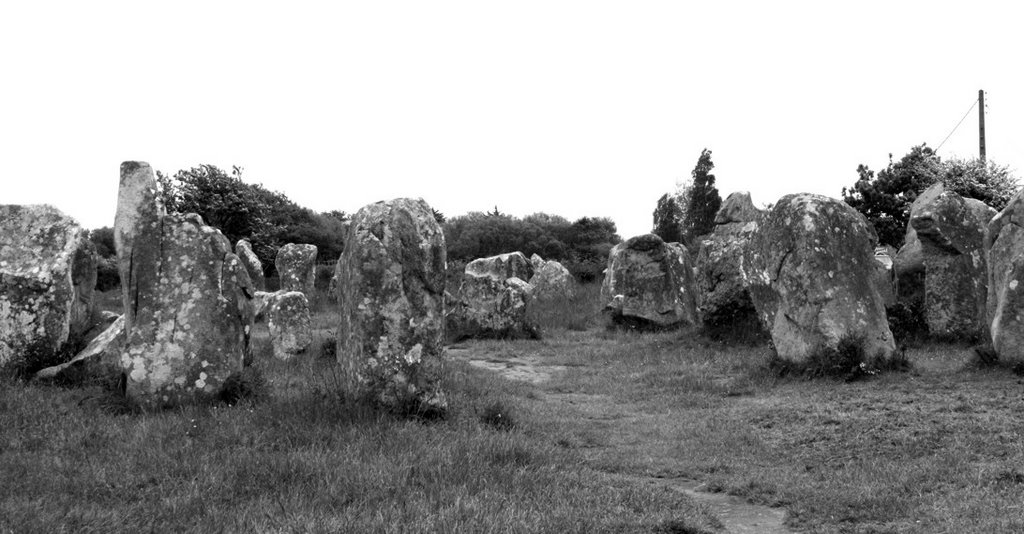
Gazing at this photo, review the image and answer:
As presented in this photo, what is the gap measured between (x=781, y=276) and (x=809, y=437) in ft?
15.2

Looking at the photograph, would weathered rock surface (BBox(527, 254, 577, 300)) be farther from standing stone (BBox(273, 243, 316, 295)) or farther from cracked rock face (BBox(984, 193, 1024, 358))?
cracked rock face (BBox(984, 193, 1024, 358))

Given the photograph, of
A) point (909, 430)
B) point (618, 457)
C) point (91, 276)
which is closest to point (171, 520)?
point (618, 457)

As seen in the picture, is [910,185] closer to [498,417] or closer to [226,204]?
[498,417]

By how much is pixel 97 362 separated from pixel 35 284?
1.51 meters

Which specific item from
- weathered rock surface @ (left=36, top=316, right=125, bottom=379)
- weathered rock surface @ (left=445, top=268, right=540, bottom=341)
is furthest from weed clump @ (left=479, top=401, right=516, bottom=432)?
weathered rock surface @ (left=445, top=268, right=540, bottom=341)

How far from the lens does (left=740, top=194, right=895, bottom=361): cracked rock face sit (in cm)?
1209

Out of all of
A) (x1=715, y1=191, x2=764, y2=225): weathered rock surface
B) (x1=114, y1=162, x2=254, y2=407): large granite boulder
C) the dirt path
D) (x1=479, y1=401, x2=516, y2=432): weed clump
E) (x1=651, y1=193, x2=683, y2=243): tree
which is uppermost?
(x1=651, y1=193, x2=683, y2=243): tree

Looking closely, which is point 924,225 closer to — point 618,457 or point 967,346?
point 967,346

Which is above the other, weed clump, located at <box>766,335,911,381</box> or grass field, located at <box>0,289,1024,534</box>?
weed clump, located at <box>766,335,911,381</box>

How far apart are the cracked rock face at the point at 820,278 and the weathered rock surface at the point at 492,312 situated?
730 cm

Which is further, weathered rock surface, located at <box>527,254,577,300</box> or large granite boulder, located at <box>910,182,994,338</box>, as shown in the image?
weathered rock surface, located at <box>527,254,577,300</box>

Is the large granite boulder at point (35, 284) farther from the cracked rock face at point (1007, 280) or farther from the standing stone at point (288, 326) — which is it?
the cracked rock face at point (1007, 280)

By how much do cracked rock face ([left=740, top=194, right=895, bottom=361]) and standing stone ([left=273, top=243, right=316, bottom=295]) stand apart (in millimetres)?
17761

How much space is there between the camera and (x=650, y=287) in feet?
67.8
